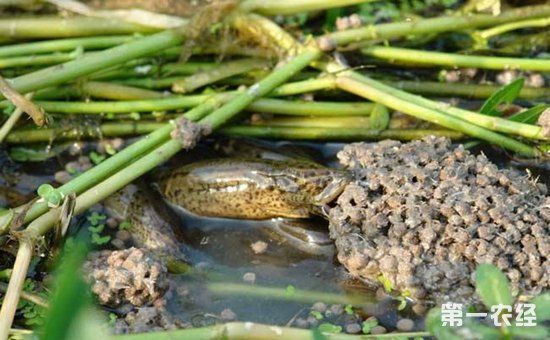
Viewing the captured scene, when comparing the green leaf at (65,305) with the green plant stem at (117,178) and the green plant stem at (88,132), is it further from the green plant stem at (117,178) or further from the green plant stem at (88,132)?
the green plant stem at (88,132)

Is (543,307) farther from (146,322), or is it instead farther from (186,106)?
(186,106)

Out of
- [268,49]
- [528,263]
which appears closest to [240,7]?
[268,49]

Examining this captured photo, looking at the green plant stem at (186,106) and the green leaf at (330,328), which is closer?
the green leaf at (330,328)

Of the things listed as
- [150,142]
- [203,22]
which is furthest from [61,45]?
[150,142]

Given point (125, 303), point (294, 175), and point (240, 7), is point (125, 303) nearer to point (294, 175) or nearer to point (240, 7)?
point (294, 175)

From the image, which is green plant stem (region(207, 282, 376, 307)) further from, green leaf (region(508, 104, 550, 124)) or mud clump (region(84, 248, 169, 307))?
green leaf (region(508, 104, 550, 124))

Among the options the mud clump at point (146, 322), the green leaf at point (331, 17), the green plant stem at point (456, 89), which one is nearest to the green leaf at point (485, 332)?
the mud clump at point (146, 322)
